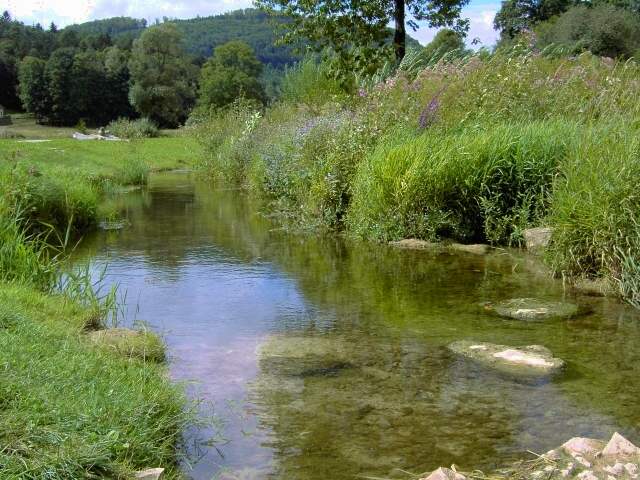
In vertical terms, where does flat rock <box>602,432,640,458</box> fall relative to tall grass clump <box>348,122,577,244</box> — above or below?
below

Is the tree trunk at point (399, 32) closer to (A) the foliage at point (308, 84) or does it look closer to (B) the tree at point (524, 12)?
(A) the foliage at point (308, 84)

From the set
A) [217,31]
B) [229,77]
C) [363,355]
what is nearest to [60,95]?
[229,77]

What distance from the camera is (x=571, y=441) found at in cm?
361

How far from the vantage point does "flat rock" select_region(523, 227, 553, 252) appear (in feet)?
27.7

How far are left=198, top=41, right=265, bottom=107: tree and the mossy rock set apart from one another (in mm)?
43781

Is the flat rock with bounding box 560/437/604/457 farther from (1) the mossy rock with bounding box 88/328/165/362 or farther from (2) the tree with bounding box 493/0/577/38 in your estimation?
(2) the tree with bounding box 493/0/577/38

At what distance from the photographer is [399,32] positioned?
18.8m

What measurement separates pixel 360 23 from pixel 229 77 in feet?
162

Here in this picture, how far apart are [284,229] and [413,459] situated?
8501 mm

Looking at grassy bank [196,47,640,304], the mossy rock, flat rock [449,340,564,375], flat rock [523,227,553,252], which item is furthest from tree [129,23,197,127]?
flat rock [449,340,564,375]

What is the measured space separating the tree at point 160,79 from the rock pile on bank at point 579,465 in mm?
63667

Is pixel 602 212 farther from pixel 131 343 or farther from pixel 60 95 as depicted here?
pixel 60 95

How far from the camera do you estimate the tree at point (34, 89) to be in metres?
64.6

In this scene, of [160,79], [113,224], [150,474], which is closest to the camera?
[150,474]
